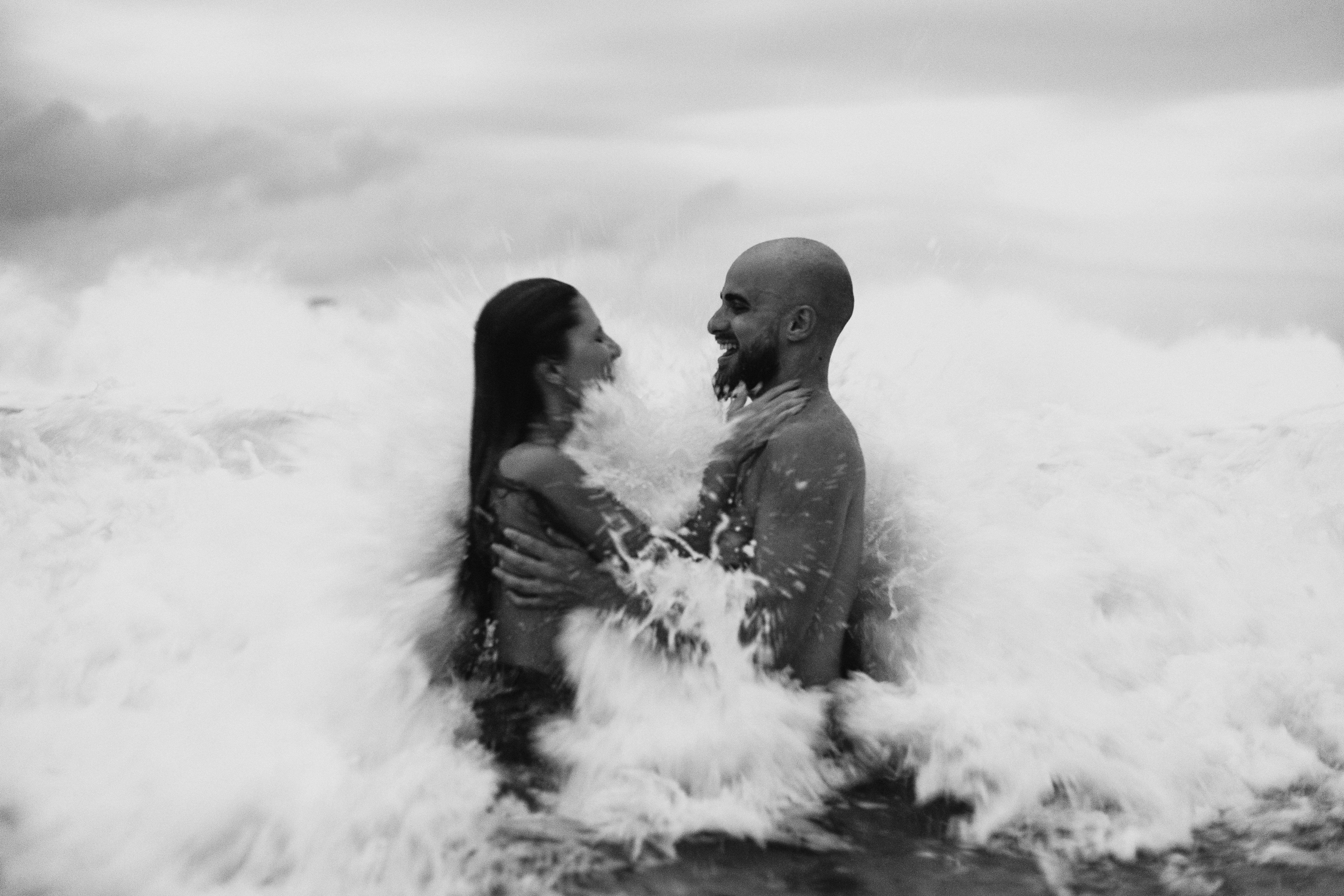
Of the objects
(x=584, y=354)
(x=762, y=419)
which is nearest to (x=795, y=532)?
(x=762, y=419)

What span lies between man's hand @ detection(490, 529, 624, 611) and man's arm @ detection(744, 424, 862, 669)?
21.4 inches

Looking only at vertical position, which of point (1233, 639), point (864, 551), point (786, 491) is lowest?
point (1233, 639)

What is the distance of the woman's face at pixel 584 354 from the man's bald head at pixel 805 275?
2.41ft

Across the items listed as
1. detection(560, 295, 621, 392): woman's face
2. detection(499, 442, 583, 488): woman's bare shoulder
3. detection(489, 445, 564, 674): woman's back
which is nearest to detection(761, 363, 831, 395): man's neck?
detection(560, 295, 621, 392): woman's face

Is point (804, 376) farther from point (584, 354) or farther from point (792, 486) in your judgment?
point (584, 354)

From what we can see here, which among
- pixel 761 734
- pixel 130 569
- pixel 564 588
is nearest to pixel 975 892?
pixel 761 734

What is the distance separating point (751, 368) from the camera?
4535 millimetres

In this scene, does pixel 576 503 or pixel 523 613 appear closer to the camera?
pixel 576 503

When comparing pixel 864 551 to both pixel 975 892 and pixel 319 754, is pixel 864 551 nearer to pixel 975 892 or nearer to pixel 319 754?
pixel 975 892

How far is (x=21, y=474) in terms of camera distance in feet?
31.9

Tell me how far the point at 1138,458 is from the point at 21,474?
9611 millimetres

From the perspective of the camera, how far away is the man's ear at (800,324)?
4.47m

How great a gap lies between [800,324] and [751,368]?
26 centimetres

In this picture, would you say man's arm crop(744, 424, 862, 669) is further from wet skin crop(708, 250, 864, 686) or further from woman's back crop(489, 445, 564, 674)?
woman's back crop(489, 445, 564, 674)
